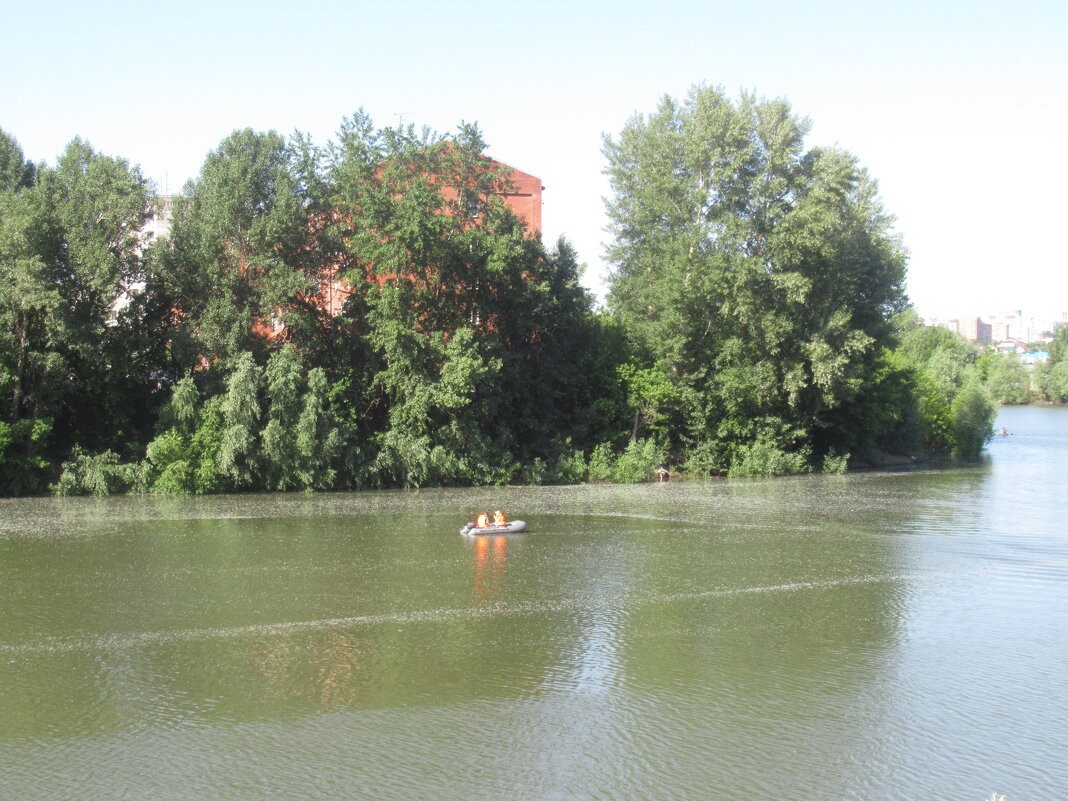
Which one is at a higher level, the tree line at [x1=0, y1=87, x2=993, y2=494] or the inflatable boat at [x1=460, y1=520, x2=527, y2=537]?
the tree line at [x1=0, y1=87, x2=993, y2=494]

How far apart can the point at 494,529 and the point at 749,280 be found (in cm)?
1916

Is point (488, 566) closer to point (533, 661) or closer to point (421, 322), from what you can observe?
point (533, 661)

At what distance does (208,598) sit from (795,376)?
27300 millimetres

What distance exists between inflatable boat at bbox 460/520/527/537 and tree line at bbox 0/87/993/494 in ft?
31.0

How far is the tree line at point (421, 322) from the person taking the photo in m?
31.8

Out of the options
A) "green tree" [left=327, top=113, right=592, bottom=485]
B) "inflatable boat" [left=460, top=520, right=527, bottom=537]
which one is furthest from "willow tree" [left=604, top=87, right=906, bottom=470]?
"inflatable boat" [left=460, top=520, right=527, bottom=537]

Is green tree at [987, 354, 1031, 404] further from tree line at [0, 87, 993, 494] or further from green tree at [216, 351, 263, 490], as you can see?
green tree at [216, 351, 263, 490]

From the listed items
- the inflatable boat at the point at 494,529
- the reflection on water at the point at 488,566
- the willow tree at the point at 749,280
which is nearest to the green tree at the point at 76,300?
the inflatable boat at the point at 494,529

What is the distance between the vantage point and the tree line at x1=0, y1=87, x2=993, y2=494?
3183cm

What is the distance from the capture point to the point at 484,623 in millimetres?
15969

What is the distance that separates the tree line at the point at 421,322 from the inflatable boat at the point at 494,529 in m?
9.46

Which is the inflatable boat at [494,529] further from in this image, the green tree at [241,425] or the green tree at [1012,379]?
the green tree at [1012,379]

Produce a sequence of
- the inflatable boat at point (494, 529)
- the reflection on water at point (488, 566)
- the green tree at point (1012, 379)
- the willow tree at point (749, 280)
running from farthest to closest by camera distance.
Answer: the green tree at point (1012, 379)
the willow tree at point (749, 280)
the inflatable boat at point (494, 529)
the reflection on water at point (488, 566)

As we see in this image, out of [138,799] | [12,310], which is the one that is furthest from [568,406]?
[138,799]
